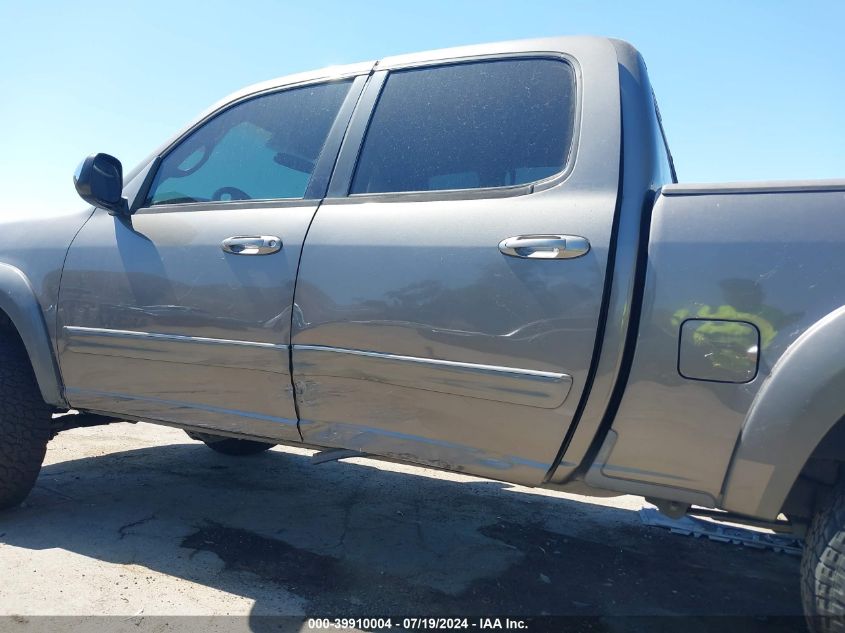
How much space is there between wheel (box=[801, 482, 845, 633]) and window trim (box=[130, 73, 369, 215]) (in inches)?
72.2

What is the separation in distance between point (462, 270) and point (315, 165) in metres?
0.83

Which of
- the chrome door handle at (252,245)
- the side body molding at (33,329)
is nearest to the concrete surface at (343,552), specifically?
the side body molding at (33,329)

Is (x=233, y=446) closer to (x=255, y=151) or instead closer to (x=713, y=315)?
(x=255, y=151)

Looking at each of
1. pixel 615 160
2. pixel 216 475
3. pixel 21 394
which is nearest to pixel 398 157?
pixel 615 160

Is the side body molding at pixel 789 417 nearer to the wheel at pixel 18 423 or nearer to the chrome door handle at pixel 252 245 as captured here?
the chrome door handle at pixel 252 245

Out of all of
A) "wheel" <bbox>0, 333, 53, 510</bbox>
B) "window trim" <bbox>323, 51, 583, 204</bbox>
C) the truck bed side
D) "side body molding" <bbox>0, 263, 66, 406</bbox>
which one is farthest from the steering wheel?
the truck bed side

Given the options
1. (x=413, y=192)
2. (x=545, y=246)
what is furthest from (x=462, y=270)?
(x=413, y=192)

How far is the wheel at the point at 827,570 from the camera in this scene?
148 cm

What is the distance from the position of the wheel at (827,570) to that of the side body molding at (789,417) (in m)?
0.12

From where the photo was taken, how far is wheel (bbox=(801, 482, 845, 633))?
4.86 ft

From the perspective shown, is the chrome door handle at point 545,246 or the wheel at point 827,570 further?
the chrome door handle at point 545,246

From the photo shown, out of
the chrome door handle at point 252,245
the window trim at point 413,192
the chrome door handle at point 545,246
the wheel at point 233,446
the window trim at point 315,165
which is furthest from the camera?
the wheel at point 233,446

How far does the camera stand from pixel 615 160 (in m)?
1.85

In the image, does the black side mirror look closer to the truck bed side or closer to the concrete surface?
the concrete surface
